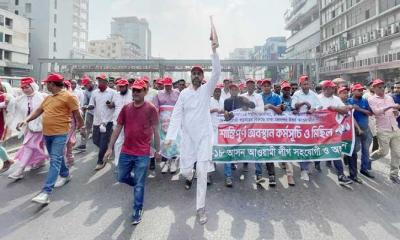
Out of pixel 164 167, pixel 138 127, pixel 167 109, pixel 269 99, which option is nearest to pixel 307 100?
pixel 269 99

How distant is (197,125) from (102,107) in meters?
3.09

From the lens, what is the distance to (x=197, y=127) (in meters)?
4.54

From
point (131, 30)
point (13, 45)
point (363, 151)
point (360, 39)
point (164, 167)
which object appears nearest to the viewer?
point (363, 151)

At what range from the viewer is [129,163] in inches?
170

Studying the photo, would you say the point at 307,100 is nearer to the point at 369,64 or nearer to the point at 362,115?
the point at 362,115

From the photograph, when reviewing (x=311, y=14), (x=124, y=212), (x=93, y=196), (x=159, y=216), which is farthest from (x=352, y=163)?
(x=311, y=14)

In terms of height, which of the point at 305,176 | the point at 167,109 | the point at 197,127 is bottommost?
the point at 305,176

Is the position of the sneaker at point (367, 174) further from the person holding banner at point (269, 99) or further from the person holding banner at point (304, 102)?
the person holding banner at point (269, 99)

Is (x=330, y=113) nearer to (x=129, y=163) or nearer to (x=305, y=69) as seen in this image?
(x=129, y=163)

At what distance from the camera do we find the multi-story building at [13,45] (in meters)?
50.2

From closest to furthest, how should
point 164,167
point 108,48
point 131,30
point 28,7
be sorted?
point 164,167, point 28,7, point 108,48, point 131,30

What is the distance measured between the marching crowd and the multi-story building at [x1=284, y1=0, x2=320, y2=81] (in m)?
46.6

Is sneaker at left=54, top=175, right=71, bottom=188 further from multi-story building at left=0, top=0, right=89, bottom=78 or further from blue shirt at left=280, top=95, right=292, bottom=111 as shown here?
multi-story building at left=0, top=0, right=89, bottom=78

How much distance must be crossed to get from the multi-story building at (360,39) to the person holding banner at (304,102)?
3433cm
